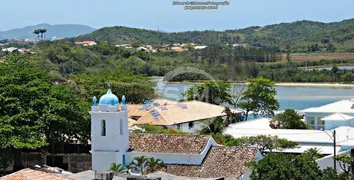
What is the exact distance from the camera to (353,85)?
84.4m

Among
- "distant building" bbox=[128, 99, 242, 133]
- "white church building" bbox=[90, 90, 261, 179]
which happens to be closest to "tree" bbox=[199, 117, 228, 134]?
"distant building" bbox=[128, 99, 242, 133]

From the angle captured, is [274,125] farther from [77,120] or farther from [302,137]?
[77,120]

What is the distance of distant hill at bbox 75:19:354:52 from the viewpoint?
490ft

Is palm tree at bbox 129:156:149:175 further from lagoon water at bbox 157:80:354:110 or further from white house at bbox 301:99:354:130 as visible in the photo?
lagoon water at bbox 157:80:354:110

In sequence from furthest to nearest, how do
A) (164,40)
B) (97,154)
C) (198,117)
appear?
(164,40) < (198,117) < (97,154)

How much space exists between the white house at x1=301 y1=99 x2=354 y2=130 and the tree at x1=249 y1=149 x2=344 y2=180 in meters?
13.1

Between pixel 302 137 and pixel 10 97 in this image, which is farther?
pixel 302 137

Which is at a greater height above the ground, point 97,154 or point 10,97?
point 10,97

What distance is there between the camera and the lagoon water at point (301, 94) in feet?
212

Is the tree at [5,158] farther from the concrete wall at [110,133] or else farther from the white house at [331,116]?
the white house at [331,116]

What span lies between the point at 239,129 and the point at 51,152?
874 centimetres

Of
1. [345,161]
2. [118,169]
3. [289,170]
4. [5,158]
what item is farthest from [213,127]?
[289,170]

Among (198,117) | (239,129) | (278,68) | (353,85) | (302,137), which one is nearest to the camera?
(302,137)

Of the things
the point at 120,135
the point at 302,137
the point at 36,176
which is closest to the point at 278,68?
the point at 302,137
